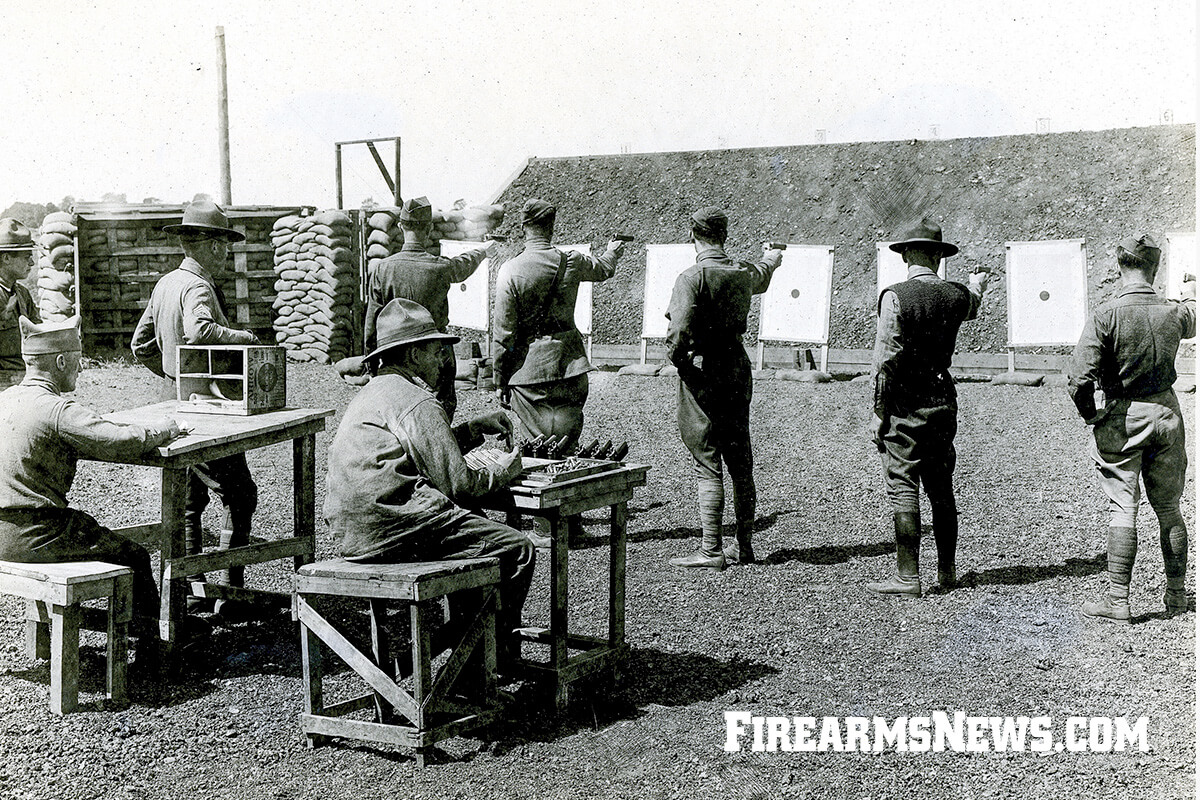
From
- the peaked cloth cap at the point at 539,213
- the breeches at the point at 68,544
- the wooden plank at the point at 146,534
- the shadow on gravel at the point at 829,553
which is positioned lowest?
the shadow on gravel at the point at 829,553

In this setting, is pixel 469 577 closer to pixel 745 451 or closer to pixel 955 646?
pixel 955 646

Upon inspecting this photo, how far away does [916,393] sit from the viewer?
5.86 meters

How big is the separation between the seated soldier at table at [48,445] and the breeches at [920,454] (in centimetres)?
378

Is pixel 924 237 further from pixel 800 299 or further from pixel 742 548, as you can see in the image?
pixel 800 299

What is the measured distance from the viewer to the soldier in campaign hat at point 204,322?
5672 mm

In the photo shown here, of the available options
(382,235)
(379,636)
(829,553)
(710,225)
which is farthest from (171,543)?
(382,235)

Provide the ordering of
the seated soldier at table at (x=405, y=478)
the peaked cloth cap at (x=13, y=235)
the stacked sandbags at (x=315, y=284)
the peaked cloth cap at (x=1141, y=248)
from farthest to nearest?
1. the stacked sandbags at (x=315, y=284)
2. the peaked cloth cap at (x=13, y=235)
3. the peaked cloth cap at (x=1141, y=248)
4. the seated soldier at table at (x=405, y=478)

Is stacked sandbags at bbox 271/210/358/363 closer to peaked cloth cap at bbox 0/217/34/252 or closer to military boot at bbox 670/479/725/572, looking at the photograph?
peaked cloth cap at bbox 0/217/34/252

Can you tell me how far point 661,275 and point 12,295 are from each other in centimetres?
1058

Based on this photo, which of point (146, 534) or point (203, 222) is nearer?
point (146, 534)

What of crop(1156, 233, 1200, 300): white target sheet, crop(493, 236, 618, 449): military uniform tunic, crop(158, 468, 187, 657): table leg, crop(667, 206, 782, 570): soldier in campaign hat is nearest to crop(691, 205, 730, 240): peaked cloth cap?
crop(667, 206, 782, 570): soldier in campaign hat

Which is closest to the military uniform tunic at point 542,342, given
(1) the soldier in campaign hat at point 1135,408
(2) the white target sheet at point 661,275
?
(1) the soldier in campaign hat at point 1135,408

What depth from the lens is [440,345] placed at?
427 cm

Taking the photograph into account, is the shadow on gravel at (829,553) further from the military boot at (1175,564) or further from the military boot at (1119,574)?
the military boot at (1175,564)
